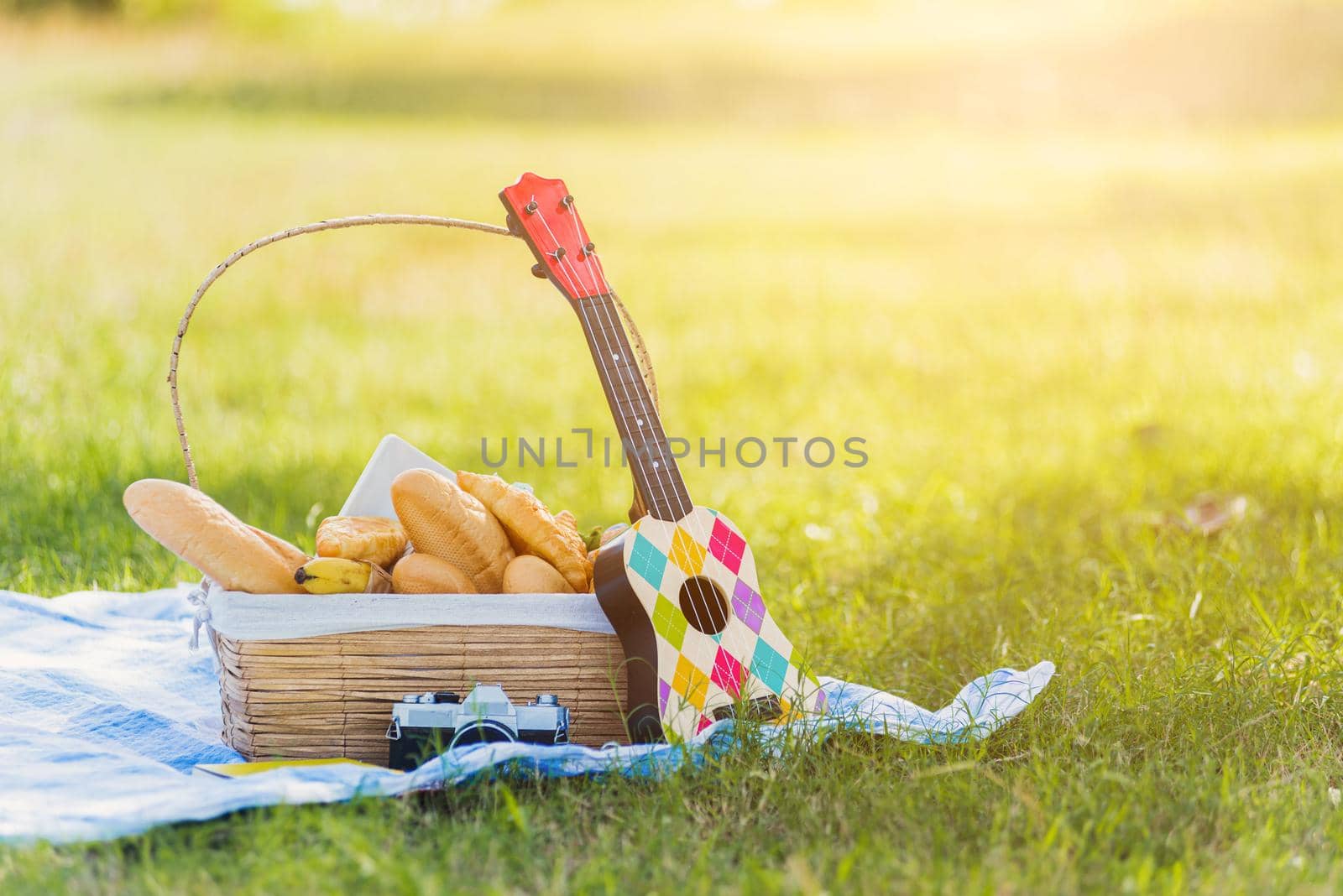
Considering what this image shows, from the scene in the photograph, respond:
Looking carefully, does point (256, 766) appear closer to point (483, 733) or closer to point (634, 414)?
point (483, 733)

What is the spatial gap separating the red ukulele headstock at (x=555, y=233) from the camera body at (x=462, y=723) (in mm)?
865

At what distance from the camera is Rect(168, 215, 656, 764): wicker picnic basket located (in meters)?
2.53

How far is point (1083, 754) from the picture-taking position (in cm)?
261

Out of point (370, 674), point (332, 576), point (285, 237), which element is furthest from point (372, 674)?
point (285, 237)

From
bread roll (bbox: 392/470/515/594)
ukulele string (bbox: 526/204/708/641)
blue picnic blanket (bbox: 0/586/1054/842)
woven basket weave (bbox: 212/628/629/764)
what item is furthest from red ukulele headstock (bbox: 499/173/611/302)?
blue picnic blanket (bbox: 0/586/1054/842)

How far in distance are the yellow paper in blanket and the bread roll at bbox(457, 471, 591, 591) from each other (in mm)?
540

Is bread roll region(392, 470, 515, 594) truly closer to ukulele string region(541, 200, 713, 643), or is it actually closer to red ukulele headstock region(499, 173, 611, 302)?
ukulele string region(541, 200, 713, 643)

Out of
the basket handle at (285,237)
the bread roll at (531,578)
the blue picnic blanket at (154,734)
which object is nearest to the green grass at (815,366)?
the blue picnic blanket at (154,734)

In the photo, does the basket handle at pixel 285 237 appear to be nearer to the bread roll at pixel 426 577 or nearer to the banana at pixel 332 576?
the banana at pixel 332 576

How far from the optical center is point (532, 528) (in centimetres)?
276

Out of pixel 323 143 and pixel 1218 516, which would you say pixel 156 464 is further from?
pixel 323 143

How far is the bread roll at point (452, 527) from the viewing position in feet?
8.61

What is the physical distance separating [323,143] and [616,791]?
11.3 meters

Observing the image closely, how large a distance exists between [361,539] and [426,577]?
0.19 m
